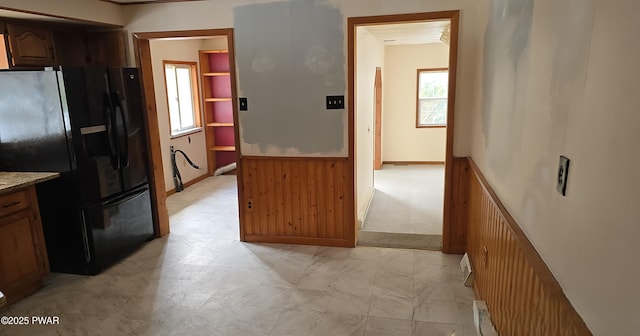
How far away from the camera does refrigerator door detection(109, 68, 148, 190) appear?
360 cm

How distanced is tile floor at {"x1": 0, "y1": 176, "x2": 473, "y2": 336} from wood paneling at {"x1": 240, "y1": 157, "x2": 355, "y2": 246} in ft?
0.49

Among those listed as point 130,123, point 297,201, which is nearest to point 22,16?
point 130,123

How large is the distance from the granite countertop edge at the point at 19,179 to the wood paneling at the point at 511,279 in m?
3.23

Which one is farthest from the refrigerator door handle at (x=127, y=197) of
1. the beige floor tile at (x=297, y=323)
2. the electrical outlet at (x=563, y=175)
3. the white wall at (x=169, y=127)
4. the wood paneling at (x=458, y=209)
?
the electrical outlet at (x=563, y=175)

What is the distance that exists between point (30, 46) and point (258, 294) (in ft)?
9.42

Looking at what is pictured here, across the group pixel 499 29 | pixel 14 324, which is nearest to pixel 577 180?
pixel 499 29

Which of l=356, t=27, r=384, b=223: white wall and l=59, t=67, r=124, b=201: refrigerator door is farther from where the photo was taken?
l=356, t=27, r=384, b=223: white wall

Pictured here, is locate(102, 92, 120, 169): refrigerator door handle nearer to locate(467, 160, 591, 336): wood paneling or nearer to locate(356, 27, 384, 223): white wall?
locate(356, 27, 384, 223): white wall

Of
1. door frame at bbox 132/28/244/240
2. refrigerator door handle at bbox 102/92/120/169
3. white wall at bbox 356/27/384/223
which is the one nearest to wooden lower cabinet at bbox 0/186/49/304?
refrigerator door handle at bbox 102/92/120/169

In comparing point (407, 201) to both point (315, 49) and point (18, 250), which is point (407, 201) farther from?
point (18, 250)

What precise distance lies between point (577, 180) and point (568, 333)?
1.47 ft

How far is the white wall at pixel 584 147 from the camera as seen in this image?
0.93 metres

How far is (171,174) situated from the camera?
6004 millimetres

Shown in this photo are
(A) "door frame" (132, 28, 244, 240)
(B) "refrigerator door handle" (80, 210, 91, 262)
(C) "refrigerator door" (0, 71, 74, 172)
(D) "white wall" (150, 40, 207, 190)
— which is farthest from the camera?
(D) "white wall" (150, 40, 207, 190)
